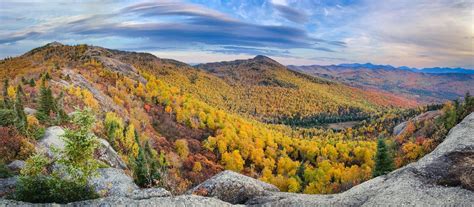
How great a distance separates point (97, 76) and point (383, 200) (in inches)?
6566

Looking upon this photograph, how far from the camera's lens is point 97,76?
17225 centimetres

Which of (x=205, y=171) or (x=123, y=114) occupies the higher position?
(x=123, y=114)

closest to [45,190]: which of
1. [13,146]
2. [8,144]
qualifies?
[13,146]

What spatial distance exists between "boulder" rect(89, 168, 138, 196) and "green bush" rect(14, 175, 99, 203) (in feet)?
22.3

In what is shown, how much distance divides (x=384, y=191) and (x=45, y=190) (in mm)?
29288

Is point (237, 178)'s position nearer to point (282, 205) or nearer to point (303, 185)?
point (282, 205)

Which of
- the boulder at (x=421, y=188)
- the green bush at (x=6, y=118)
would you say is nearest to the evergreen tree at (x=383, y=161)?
the boulder at (x=421, y=188)

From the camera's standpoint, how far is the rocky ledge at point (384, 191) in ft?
92.5

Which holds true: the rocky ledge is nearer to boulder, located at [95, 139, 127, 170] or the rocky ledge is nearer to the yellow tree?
boulder, located at [95, 139, 127, 170]

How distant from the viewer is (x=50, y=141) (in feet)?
169

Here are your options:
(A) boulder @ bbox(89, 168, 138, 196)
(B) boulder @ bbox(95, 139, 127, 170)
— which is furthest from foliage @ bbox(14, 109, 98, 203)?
(B) boulder @ bbox(95, 139, 127, 170)

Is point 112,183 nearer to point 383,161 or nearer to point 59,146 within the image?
point 59,146

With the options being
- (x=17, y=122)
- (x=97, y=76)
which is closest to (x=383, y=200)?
(x=17, y=122)

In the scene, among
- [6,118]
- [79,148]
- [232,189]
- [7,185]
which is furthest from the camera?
[6,118]
